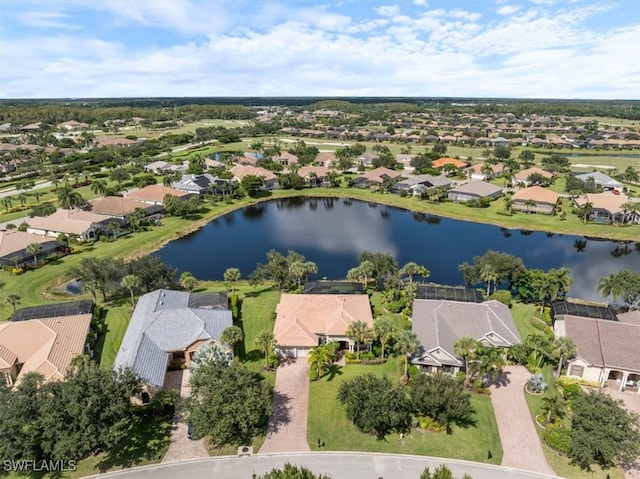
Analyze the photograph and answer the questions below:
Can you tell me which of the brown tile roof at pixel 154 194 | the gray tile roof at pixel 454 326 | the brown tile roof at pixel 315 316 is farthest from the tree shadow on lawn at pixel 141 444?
the brown tile roof at pixel 154 194

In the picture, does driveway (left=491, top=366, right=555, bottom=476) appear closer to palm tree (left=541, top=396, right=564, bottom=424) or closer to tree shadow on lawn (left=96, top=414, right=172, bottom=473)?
palm tree (left=541, top=396, right=564, bottom=424)

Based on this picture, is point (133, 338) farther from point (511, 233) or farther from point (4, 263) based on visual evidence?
point (511, 233)

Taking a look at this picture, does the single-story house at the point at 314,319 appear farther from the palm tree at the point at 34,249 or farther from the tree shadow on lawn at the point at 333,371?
the palm tree at the point at 34,249

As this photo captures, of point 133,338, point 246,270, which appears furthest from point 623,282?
point 133,338

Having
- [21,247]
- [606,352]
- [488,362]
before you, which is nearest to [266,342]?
[488,362]

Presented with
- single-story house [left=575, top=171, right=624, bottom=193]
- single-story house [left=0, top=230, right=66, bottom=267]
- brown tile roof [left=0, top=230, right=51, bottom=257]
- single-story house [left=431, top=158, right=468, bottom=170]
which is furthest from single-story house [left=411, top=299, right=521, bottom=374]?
single-story house [left=431, top=158, right=468, bottom=170]

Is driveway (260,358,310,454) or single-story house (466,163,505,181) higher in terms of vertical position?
single-story house (466,163,505,181)
